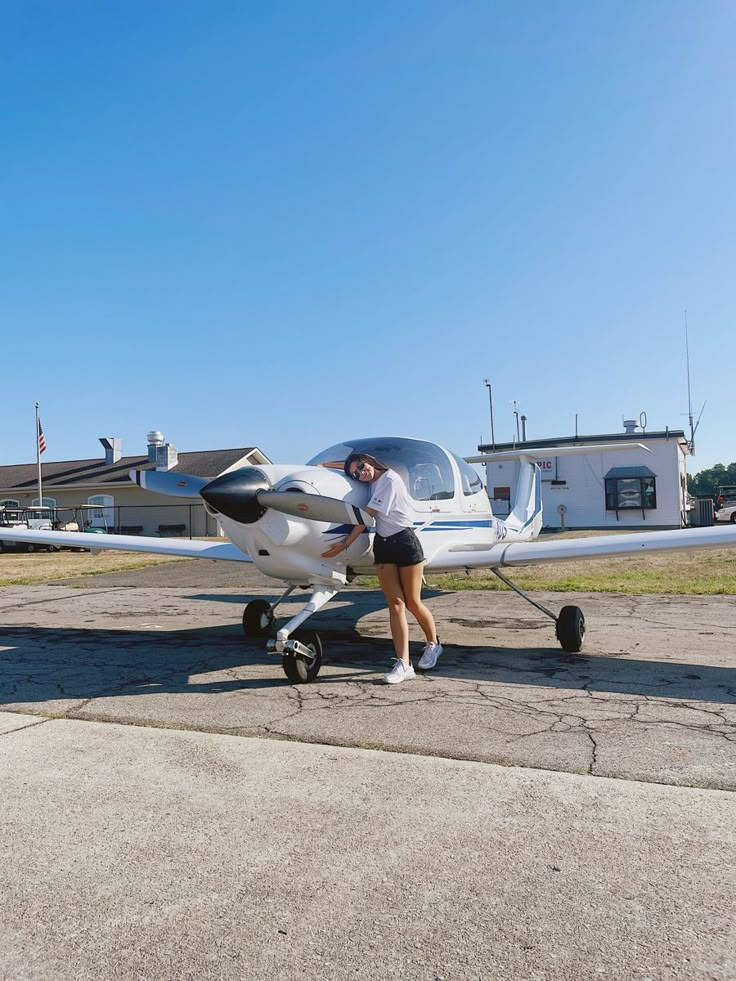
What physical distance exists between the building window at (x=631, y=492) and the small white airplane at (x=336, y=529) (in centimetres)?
2665

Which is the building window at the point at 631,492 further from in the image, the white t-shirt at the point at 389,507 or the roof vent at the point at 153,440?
the white t-shirt at the point at 389,507

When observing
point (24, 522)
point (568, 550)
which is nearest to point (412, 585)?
point (568, 550)

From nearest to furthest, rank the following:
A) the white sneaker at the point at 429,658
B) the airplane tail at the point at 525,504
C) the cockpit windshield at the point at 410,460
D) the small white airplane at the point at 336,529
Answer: the small white airplane at the point at 336,529, the white sneaker at the point at 429,658, the cockpit windshield at the point at 410,460, the airplane tail at the point at 525,504

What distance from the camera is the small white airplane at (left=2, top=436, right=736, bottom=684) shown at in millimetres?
5453

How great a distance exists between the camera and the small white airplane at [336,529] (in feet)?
17.9

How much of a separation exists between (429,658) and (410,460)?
193cm

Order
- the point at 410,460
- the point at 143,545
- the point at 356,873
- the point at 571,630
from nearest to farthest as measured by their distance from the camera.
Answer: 1. the point at 356,873
2. the point at 571,630
3. the point at 410,460
4. the point at 143,545

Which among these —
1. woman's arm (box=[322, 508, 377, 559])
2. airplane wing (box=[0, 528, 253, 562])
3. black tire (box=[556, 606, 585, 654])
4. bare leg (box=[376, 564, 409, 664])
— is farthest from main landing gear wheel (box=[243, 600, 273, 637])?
black tire (box=[556, 606, 585, 654])

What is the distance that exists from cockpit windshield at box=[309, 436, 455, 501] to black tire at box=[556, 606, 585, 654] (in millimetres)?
1638

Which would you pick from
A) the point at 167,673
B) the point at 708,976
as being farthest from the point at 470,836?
the point at 167,673

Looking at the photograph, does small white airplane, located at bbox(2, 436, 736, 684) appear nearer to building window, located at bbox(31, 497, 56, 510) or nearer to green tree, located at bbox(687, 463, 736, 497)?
building window, located at bbox(31, 497, 56, 510)

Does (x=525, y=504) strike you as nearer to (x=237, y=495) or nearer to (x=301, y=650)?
(x=301, y=650)

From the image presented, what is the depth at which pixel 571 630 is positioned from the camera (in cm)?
650

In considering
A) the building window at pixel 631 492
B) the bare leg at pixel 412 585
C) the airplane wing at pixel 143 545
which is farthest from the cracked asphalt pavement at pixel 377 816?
the building window at pixel 631 492
